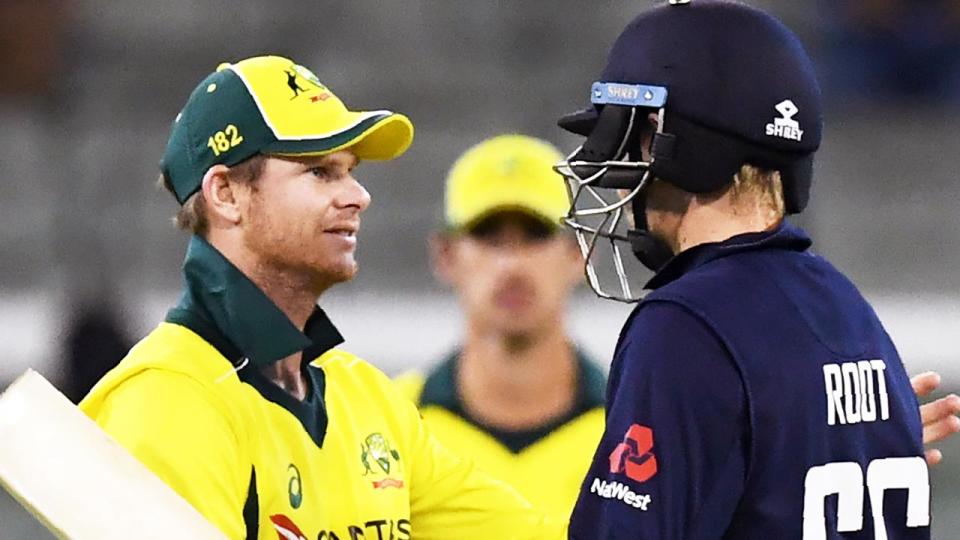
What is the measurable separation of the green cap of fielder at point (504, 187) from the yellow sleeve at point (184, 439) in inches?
90.9

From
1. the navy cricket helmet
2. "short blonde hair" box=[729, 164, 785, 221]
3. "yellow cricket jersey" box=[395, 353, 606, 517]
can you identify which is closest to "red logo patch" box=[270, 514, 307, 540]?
the navy cricket helmet

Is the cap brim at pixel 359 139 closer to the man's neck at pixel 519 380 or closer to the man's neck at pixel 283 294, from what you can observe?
the man's neck at pixel 283 294

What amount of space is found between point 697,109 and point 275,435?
35.5 inches

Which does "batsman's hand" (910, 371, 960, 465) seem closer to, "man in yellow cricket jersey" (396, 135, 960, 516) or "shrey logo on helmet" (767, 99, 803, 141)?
"shrey logo on helmet" (767, 99, 803, 141)

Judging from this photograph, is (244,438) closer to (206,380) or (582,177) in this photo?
(206,380)

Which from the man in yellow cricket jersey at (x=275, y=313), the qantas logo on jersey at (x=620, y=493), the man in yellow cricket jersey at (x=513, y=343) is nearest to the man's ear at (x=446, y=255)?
the man in yellow cricket jersey at (x=513, y=343)

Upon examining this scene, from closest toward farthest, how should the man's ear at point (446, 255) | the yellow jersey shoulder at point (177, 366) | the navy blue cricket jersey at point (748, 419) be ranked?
the navy blue cricket jersey at point (748, 419)
the yellow jersey shoulder at point (177, 366)
the man's ear at point (446, 255)

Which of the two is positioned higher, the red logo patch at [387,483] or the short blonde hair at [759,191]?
the short blonde hair at [759,191]

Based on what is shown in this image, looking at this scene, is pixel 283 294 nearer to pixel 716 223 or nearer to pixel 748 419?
pixel 716 223

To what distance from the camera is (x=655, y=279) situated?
317 cm

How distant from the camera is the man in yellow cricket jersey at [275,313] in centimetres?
321

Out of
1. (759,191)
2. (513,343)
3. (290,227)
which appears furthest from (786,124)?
(513,343)

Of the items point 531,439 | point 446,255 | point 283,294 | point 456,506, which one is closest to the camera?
→ point 283,294

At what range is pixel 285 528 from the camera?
321 cm
